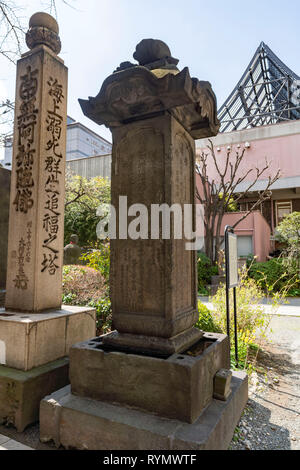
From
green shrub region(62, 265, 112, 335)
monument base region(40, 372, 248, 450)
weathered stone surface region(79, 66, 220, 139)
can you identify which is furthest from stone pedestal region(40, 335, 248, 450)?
green shrub region(62, 265, 112, 335)

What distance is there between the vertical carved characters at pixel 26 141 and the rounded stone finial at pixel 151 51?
1.43m

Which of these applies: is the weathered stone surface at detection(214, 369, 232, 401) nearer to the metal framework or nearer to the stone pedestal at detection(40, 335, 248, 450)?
the stone pedestal at detection(40, 335, 248, 450)

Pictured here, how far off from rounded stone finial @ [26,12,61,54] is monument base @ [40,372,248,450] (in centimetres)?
403

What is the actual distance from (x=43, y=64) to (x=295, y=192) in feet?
58.3

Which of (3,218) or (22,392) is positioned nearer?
(22,392)

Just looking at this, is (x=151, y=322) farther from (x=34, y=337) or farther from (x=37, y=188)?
(x=37, y=188)

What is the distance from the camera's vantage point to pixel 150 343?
240 centimetres

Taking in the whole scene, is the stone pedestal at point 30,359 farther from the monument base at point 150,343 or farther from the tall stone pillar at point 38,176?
the monument base at point 150,343

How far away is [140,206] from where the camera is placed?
2605 millimetres

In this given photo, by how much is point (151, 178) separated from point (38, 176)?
155cm

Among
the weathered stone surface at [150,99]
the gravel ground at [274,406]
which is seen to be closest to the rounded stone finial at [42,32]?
the weathered stone surface at [150,99]

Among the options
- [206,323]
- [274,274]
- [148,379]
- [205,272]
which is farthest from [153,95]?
[274,274]

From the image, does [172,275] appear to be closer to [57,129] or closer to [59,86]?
[57,129]

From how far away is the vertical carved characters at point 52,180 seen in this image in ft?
11.2
